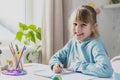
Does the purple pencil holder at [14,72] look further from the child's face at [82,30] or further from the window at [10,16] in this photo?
the window at [10,16]

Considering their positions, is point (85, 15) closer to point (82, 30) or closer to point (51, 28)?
point (82, 30)

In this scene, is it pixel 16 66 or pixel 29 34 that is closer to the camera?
pixel 16 66

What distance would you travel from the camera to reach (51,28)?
7.61 feet

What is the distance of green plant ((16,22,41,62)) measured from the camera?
7.65 ft

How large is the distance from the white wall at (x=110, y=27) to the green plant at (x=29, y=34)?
0.82 meters

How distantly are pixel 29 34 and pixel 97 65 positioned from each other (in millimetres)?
1133

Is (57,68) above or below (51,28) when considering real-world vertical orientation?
below

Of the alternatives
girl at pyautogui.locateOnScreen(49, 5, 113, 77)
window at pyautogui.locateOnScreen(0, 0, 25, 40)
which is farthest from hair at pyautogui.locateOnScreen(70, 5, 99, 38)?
window at pyautogui.locateOnScreen(0, 0, 25, 40)

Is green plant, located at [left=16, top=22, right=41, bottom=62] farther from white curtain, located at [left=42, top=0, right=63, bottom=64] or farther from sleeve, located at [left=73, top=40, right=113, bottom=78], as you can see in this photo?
sleeve, located at [left=73, top=40, right=113, bottom=78]

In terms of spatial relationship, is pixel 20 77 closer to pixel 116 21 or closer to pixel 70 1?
pixel 70 1

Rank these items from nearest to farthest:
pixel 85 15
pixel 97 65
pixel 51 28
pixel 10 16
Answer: pixel 97 65
pixel 85 15
pixel 51 28
pixel 10 16

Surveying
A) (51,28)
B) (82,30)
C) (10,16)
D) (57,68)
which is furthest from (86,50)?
(10,16)

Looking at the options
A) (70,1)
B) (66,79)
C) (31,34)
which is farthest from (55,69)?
(70,1)

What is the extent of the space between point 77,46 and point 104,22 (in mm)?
1353
